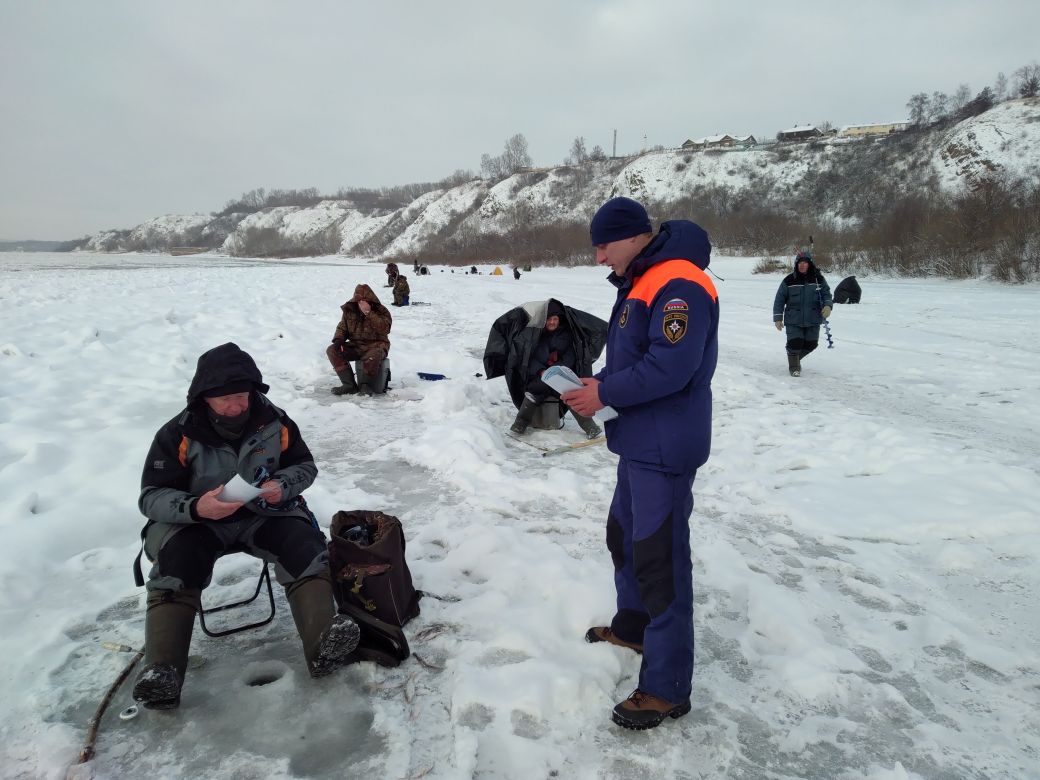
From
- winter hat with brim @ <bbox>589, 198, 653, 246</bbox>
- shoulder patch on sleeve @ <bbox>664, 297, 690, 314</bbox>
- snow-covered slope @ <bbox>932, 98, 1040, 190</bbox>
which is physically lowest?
shoulder patch on sleeve @ <bbox>664, 297, 690, 314</bbox>

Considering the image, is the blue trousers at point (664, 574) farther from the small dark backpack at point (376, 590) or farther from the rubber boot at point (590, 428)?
the rubber boot at point (590, 428)

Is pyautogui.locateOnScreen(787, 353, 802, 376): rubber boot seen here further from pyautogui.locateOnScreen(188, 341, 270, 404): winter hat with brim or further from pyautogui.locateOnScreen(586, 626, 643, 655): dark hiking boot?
pyautogui.locateOnScreen(188, 341, 270, 404): winter hat with brim

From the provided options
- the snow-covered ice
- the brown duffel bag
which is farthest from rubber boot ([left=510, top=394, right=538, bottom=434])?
the brown duffel bag

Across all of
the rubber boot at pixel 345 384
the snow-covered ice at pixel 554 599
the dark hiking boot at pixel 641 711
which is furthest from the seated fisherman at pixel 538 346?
the dark hiking boot at pixel 641 711

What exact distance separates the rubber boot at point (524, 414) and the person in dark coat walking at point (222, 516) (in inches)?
136

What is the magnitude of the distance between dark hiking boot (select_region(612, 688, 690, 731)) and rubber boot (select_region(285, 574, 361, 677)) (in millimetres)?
1113

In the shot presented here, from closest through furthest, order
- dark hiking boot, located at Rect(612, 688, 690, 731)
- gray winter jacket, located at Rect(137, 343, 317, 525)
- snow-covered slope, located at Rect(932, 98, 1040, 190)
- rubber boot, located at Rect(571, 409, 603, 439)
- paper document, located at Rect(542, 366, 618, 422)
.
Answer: dark hiking boot, located at Rect(612, 688, 690, 731)
paper document, located at Rect(542, 366, 618, 422)
gray winter jacket, located at Rect(137, 343, 317, 525)
rubber boot, located at Rect(571, 409, 603, 439)
snow-covered slope, located at Rect(932, 98, 1040, 190)

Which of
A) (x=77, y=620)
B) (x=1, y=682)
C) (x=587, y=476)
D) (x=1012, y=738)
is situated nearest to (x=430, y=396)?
(x=587, y=476)

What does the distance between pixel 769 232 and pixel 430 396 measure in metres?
45.7

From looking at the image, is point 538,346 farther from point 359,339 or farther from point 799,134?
point 799,134

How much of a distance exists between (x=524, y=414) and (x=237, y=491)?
408cm

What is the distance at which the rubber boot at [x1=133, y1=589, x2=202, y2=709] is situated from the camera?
2.24 m

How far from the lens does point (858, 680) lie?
Result: 101 inches

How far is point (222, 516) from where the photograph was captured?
2.51 meters
